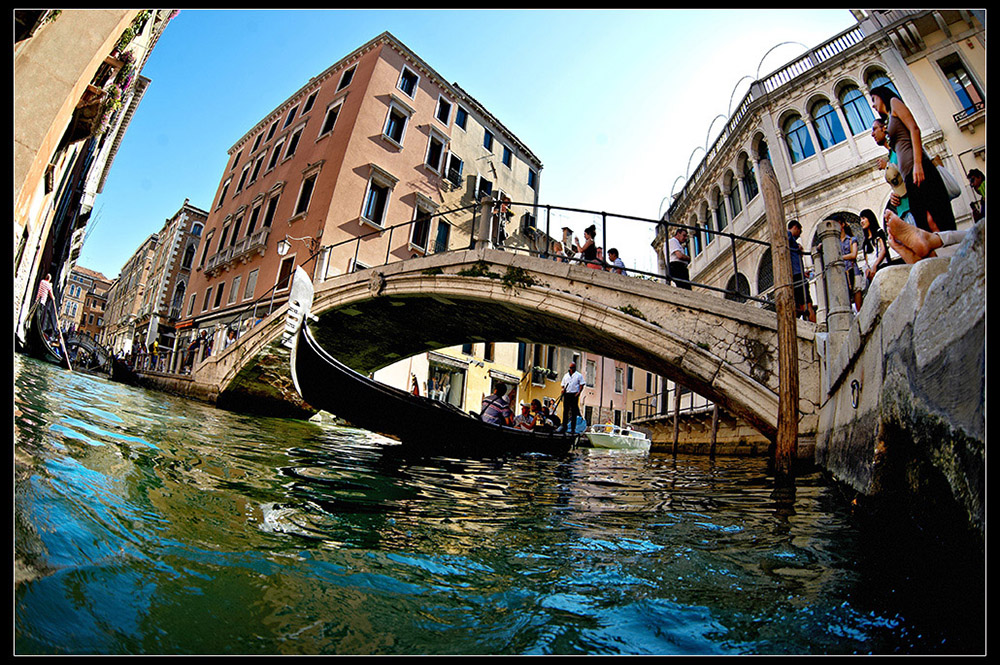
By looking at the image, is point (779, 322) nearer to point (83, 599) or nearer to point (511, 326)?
point (511, 326)

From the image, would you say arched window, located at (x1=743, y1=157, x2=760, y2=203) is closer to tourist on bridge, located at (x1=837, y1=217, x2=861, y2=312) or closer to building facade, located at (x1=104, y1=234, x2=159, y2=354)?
tourist on bridge, located at (x1=837, y1=217, x2=861, y2=312)

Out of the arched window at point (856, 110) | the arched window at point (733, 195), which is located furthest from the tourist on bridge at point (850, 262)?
the arched window at point (733, 195)

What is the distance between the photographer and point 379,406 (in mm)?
4145

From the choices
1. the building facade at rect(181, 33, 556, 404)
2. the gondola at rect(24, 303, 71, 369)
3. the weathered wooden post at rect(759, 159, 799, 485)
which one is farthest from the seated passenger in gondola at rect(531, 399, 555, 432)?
the gondola at rect(24, 303, 71, 369)

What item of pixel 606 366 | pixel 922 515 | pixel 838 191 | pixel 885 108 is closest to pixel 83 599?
pixel 922 515

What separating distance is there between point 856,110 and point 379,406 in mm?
9752

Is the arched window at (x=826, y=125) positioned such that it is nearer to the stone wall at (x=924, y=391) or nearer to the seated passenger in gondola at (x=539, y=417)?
the seated passenger in gondola at (x=539, y=417)

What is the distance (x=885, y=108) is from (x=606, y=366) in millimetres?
19389

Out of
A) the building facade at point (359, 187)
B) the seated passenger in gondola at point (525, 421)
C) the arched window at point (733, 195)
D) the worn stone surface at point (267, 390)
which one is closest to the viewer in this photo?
the seated passenger in gondola at point (525, 421)

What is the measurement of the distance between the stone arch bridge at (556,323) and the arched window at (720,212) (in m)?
7.04

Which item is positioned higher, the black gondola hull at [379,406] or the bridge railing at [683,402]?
the bridge railing at [683,402]

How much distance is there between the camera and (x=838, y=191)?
810 cm

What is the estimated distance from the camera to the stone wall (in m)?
1.02

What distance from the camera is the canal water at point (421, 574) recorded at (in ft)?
2.69
